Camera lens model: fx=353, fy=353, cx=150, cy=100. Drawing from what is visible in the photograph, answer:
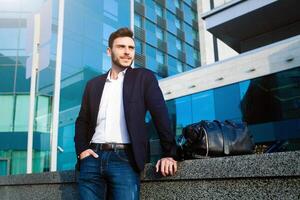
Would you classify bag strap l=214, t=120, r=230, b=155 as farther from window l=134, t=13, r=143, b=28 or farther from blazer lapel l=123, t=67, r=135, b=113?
window l=134, t=13, r=143, b=28

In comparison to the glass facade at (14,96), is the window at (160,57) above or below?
above

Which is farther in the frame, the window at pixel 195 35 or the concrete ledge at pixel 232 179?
the window at pixel 195 35

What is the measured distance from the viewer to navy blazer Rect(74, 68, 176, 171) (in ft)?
7.98

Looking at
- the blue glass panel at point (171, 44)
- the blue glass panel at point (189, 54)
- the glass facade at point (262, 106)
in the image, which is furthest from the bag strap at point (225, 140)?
the blue glass panel at point (189, 54)

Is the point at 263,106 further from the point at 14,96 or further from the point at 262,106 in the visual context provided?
the point at 14,96

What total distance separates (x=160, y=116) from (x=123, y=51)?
0.62 m

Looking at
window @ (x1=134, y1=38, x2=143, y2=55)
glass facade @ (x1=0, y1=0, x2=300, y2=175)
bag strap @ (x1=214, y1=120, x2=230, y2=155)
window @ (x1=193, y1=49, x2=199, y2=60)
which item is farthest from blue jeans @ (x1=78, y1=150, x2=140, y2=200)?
window @ (x1=193, y1=49, x2=199, y2=60)

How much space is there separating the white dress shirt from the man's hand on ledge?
292mm

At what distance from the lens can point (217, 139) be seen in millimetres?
2510

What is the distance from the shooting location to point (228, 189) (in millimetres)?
2311

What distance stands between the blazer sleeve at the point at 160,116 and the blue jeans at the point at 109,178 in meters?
0.28

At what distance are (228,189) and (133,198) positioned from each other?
63cm

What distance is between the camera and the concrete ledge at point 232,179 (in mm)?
2029

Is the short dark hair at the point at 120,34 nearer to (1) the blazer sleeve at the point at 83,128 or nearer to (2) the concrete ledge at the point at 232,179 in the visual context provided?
(1) the blazer sleeve at the point at 83,128
